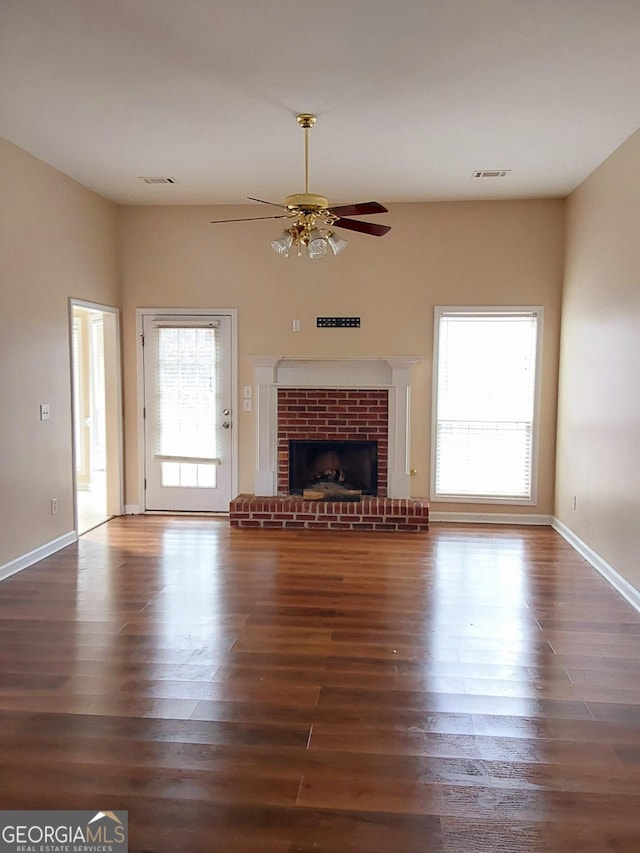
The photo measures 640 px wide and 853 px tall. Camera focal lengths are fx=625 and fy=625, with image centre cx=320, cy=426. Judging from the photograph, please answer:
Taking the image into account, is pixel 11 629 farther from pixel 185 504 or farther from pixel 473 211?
pixel 473 211

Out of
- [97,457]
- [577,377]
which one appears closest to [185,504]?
[97,457]

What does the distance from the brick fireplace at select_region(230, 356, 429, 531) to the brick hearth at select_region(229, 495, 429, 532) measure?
2 cm

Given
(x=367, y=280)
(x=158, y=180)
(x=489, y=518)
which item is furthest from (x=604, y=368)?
(x=158, y=180)

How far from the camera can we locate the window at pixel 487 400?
605cm

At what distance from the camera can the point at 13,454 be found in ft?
14.9

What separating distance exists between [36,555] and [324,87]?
391 centimetres

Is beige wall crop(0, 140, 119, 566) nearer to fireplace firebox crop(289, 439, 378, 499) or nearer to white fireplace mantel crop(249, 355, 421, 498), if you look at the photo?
white fireplace mantel crop(249, 355, 421, 498)

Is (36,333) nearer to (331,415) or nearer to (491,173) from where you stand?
(331,415)

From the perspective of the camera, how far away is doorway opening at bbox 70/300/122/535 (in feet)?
20.6

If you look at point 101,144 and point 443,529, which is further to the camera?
point 443,529

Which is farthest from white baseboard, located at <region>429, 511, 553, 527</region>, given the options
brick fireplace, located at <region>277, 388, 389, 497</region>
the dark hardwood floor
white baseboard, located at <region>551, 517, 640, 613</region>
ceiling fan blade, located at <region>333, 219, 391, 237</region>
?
ceiling fan blade, located at <region>333, 219, 391, 237</region>

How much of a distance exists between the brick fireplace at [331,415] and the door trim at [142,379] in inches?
9.6

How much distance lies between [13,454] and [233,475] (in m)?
2.32

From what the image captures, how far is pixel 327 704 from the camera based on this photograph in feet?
9.12
